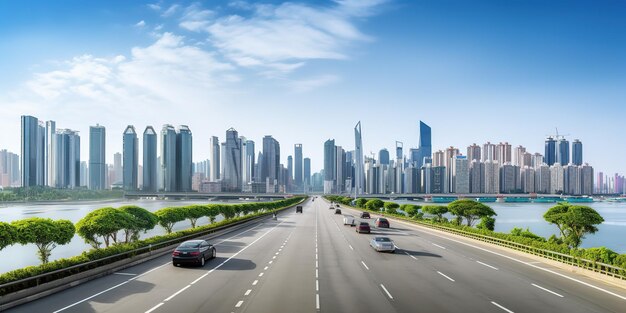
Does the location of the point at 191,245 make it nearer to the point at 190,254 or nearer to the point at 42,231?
the point at 190,254

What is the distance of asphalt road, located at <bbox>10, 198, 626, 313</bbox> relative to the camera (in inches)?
665

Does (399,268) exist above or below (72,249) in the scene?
above

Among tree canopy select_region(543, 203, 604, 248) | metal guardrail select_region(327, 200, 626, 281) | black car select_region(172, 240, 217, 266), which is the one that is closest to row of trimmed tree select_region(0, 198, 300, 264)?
black car select_region(172, 240, 217, 266)

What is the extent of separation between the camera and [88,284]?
2095 cm

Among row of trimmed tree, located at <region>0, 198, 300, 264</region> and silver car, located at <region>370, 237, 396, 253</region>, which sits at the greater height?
row of trimmed tree, located at <region>0, 198, 300, 264</region>

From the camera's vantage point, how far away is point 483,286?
69.5 feet

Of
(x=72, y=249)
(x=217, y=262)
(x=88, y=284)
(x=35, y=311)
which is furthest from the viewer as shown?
(x=72, y=249)

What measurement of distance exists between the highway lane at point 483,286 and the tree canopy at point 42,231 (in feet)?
63.8

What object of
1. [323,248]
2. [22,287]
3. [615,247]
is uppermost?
[22,287]

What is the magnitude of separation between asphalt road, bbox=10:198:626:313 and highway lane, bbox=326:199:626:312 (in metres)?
0.04

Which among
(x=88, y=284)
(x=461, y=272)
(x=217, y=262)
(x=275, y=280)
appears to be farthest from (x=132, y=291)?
(x=461, y=272)

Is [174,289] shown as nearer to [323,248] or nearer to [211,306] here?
[211,306]

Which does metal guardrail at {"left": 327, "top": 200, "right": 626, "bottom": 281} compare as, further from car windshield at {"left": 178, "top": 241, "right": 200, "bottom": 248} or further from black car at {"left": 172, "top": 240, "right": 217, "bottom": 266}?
car windshield at {"left": 178, "top": 241, "right": 200, "bottom": 248}

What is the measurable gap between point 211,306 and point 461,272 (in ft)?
50.6
